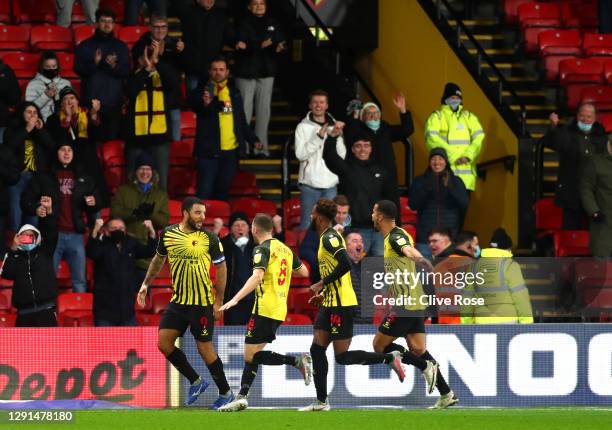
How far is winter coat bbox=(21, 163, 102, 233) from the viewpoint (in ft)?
55.6

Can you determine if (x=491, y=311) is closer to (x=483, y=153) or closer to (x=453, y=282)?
(x=453, y=282)

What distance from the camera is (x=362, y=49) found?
2262 centimetres

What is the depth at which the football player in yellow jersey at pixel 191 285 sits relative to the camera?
14367 millimetres

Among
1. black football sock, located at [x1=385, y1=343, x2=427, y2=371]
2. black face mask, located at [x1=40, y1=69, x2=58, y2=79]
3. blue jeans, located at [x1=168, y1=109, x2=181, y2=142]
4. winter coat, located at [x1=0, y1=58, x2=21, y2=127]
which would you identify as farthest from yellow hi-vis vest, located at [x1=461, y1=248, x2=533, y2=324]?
winter coat, located at [x1=0, y1=58, x2=21, y2=127]

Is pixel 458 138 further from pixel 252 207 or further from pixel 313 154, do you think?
pixel 252 207

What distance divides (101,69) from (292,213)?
8.90 feet

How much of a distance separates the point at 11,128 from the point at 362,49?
6.63 m

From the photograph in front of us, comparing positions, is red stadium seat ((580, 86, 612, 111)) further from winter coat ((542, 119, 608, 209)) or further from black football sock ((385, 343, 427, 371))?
black football sock ((385, 343, 427, 371))

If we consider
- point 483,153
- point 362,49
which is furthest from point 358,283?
point 362,49

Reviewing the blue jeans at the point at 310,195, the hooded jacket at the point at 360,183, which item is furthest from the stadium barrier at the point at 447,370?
the blue jeans at the point at 310,195

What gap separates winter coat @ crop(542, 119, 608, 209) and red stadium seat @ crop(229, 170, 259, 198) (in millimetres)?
3449

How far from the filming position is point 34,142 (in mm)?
17562

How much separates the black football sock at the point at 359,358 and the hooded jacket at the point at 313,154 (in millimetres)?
3563

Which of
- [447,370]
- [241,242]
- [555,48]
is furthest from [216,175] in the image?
[555,48]
